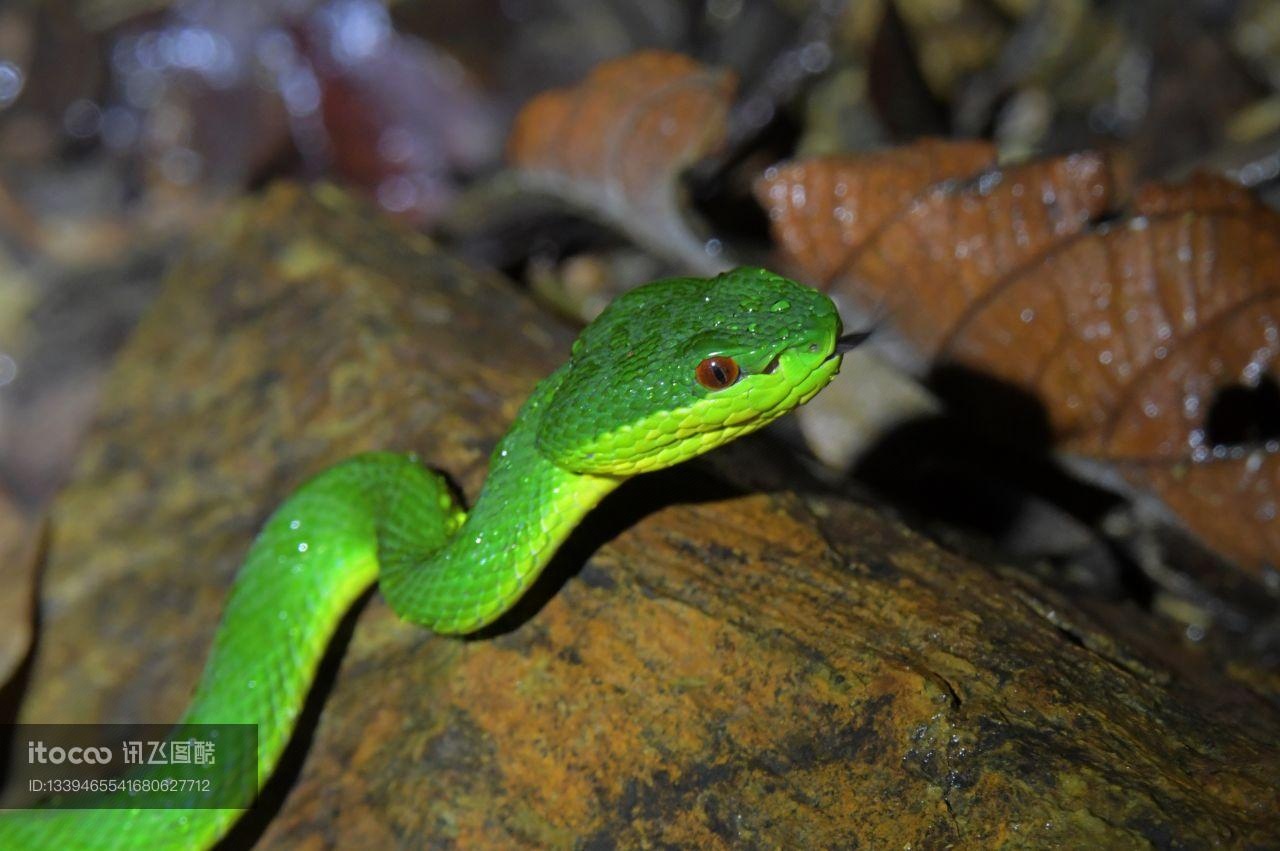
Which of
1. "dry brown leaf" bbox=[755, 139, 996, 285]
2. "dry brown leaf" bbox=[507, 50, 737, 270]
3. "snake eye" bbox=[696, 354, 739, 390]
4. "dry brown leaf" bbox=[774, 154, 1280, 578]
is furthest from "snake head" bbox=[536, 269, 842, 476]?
"dry brown leaf" bbox=[507, 50, 737, 270]

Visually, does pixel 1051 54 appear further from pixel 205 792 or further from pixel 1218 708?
pixel 205 792

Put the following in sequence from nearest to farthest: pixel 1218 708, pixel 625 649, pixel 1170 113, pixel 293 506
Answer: pixel 1218 708 < pixel 625 649 < pixel 293 506 < pixel 1170 113

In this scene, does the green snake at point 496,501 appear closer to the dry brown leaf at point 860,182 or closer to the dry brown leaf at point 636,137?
the dry brown leaf at point 860,182

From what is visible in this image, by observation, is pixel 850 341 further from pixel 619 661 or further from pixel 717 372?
pixel 619 661

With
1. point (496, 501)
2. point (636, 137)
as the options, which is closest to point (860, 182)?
point (636, 137)

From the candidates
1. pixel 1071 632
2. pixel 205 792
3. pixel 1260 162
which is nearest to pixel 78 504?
pixel 205 792
